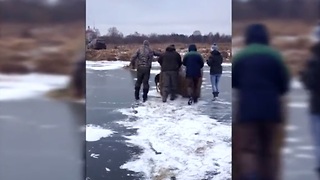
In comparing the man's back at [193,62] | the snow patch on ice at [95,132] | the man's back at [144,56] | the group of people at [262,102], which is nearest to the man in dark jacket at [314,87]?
the group of people at [262,102]

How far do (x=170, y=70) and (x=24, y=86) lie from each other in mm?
1250

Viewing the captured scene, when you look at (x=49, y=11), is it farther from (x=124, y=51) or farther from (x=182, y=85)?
(x=182, y=85)

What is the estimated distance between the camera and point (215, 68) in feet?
16.3

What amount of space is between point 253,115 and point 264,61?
17.0 inches

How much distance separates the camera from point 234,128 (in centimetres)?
465

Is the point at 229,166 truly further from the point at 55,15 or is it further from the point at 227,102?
the point at 55,15

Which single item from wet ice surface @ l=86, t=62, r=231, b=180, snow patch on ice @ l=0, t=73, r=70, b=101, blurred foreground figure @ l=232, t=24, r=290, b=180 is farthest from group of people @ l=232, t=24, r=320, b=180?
snow patch on ice @ l=0, t=73, r=70, b=101

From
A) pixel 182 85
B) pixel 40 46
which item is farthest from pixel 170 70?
pixel 40 46

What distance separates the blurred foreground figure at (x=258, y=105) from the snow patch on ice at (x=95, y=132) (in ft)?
3.72

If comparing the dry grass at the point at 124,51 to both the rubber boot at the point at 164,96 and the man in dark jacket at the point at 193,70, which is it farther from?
the rubber boot at the point at 164,96

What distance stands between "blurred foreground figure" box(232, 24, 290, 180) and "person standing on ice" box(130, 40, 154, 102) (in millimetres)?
862

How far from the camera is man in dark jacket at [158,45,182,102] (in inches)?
199

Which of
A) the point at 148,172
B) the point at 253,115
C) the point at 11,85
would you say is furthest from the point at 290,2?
the point at 11,85

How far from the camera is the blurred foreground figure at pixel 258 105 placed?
180 inches
